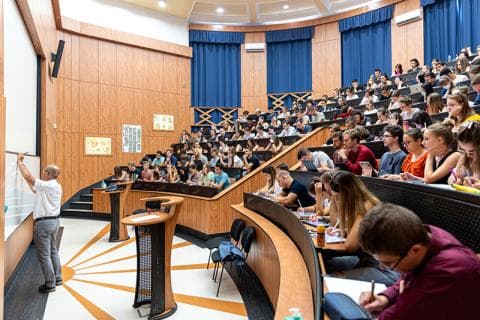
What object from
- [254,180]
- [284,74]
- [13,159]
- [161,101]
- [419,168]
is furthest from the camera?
[284,74]

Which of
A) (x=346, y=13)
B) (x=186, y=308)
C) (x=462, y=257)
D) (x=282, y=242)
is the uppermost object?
(x=346, y=13)

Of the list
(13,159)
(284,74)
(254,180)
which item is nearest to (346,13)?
(284,74)

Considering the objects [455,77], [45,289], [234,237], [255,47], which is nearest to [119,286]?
[45,289]

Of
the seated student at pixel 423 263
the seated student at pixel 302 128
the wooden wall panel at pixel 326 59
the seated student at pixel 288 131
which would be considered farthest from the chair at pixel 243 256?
the wooden wall panel at pixel 326 59

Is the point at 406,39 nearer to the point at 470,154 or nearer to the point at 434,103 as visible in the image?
the point at 434,103

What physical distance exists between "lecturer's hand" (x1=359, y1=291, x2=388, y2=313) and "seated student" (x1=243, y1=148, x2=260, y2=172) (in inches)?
210

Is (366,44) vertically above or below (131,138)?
above

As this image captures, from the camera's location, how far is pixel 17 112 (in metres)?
4.21

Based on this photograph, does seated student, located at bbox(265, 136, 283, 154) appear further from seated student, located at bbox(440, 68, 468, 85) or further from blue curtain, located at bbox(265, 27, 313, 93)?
blue curtain, located at bbox(265, 27, 313, 93)

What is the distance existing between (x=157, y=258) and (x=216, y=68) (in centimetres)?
1106

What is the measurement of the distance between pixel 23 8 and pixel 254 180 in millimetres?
4467

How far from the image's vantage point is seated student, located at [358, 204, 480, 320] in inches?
37.5

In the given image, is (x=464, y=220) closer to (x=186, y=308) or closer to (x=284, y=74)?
(x=186, y=308)

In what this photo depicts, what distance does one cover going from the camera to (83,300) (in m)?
3.35
